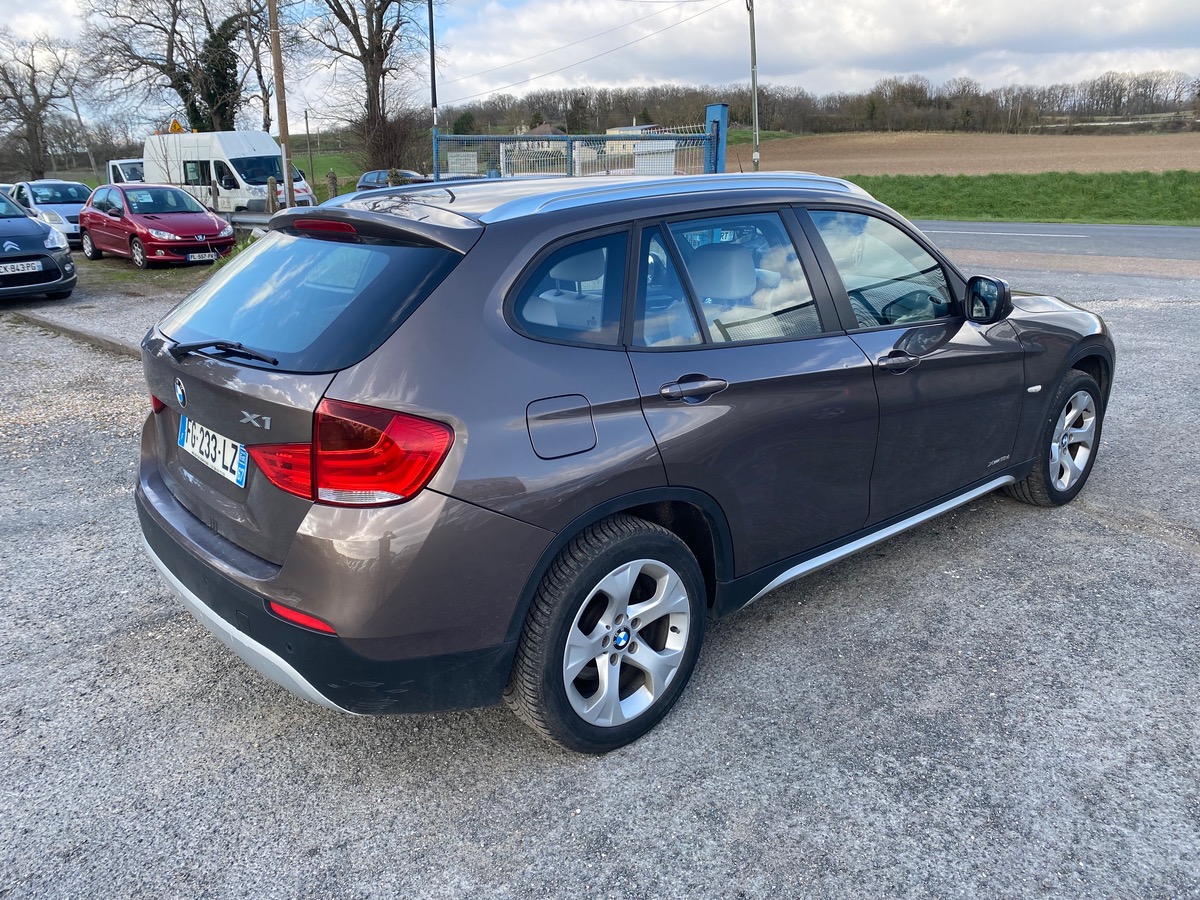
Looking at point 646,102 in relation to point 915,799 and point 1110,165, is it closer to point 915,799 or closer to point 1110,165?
point 1110,165

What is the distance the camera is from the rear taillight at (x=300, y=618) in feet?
7.72

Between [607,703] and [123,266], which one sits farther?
[123,266]

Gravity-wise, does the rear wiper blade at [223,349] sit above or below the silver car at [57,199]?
below

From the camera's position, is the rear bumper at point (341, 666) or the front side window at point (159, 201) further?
the front side window at point (159, 201)

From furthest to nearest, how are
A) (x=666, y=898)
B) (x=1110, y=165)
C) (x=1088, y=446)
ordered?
(x=1110, y=165) < (x=1088, y=446) < (x=666, y=898)

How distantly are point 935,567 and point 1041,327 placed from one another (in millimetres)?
1254

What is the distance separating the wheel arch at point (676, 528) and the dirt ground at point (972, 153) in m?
31.1

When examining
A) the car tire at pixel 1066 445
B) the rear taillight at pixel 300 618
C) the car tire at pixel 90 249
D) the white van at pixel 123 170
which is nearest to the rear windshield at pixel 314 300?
the rear taillight at pixel 300 618

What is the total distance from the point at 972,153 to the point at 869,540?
1938 inches

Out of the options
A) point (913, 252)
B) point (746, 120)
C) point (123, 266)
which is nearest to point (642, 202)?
point (913, 252)

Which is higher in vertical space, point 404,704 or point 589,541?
point 589,541

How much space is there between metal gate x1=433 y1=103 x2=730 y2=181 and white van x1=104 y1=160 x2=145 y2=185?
17377 mm

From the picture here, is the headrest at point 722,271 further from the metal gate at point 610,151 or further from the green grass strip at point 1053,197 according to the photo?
the green grass strip at point 1053,197

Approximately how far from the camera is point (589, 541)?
8.58 ft
